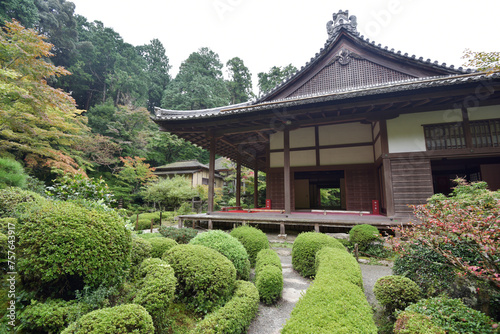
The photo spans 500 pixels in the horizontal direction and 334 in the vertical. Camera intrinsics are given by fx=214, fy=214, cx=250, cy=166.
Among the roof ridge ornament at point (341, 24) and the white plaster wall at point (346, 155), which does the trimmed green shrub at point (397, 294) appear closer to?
the white plaster wall at point (346, 155)

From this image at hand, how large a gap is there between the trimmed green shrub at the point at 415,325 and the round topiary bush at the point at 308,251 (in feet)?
7.34

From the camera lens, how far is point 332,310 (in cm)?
211

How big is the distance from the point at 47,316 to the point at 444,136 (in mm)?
10355

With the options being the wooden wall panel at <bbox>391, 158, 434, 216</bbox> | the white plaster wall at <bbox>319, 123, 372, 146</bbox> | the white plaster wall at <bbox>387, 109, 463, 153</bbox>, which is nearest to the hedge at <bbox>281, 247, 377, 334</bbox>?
the wooden wall panel at <bbox>391, 158, 434, 216</bbox>

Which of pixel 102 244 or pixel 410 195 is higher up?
pixel 410 195

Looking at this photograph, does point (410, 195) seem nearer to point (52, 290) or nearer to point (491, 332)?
point (491, 332)

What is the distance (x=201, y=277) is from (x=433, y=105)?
9011 mm

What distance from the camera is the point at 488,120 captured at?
697 cm

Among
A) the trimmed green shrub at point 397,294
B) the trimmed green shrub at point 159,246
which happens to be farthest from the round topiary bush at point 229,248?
the trimmed green shrub at point 397,294

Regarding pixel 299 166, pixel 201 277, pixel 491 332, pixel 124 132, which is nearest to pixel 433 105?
pixel 299 166

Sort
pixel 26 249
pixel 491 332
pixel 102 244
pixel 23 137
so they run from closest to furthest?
pixel 491 332
pixel 26 249
pixel 102 244
pixel 23 137

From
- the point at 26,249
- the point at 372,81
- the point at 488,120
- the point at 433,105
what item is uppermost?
the point at 372,81

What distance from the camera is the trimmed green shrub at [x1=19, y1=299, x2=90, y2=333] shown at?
2.00 m

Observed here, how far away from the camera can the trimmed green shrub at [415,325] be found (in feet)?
6.30
